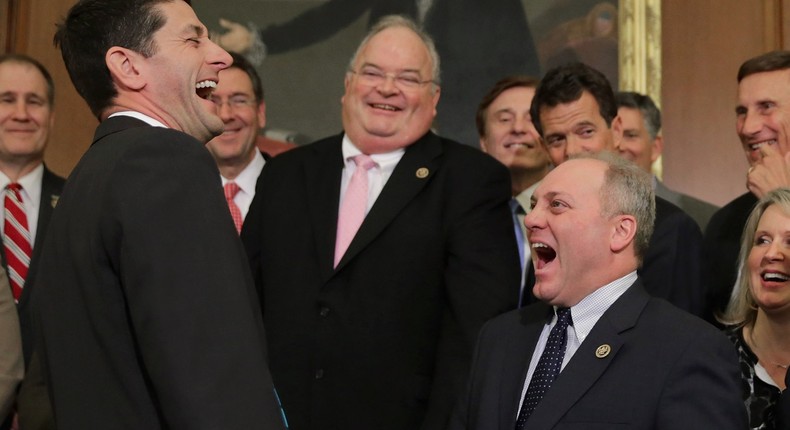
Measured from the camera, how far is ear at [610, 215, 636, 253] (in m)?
2.81

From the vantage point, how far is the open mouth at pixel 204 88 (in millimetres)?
2301

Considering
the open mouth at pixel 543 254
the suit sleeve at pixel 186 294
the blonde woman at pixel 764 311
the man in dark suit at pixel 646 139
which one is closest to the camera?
the suit sleeve at pixel 186 294

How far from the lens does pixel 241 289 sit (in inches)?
78.5

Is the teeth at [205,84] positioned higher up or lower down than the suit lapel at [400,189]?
higher up

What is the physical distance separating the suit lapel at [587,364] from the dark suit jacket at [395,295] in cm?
63

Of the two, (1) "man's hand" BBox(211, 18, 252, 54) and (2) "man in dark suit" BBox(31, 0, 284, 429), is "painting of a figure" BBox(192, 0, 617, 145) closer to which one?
(1) "man's hand" BBox(211, 18, 252, 54)

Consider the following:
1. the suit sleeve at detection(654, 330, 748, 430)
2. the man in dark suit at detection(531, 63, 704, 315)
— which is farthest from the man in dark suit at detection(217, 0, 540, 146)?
the suit sleeve at detection(654, 330, 748, 430)

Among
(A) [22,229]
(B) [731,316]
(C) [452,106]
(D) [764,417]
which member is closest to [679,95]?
(C) [452,106]

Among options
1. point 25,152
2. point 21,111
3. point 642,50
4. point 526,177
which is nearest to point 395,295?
point 526,177

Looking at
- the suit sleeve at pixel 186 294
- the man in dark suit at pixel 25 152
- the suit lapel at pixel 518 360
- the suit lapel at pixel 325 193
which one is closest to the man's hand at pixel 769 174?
the suit lapel at pixel 518 360

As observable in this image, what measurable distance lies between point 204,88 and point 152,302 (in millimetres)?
577

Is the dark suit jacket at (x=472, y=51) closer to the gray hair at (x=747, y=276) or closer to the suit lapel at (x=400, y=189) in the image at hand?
the suit lapel at (x=400, y=189)

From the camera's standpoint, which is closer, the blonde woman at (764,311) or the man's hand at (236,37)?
the blonde woman at (764,311)

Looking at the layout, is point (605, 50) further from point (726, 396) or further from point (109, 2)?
point (109, 2)
